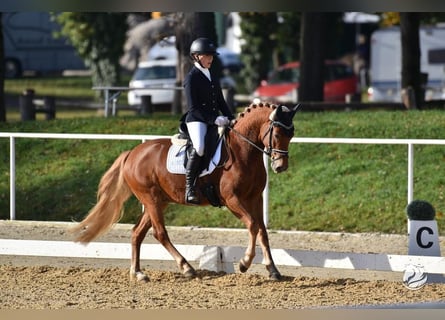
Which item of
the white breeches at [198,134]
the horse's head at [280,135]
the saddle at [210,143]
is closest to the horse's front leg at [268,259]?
the horse's head at [280,135]

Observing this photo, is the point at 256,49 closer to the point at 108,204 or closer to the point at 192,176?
the point at 108,204

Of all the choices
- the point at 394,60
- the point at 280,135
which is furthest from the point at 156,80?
the point at 280,135

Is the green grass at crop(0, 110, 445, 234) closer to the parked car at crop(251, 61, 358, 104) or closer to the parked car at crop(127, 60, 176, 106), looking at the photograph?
the parked car at crop(251, 61, 358, 104)

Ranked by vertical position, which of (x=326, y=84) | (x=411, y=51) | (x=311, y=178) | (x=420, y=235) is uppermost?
(x=411, y=51)

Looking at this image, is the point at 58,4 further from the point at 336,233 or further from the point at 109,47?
the point at 109,47

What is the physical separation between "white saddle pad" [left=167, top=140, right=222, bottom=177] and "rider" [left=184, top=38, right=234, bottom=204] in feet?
0.40

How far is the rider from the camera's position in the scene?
37.7ft

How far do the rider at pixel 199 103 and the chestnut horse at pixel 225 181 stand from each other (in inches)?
7.8

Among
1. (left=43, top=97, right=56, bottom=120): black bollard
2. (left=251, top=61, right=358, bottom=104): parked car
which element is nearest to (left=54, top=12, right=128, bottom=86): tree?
(left=251, top=61, right=358, bottom=104): parked car

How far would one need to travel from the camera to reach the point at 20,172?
18234mm

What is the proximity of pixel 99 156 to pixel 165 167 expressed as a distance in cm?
653

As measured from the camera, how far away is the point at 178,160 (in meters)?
11.9

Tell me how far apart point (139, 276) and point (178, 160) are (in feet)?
3.90

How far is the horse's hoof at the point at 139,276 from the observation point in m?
11.7
